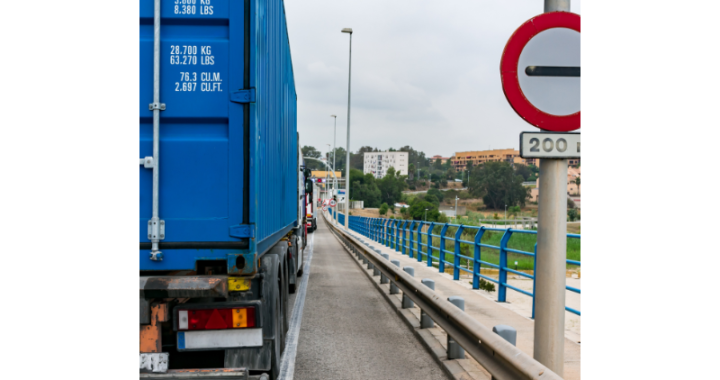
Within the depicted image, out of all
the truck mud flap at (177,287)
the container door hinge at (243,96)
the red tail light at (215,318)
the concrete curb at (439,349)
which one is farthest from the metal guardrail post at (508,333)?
the container door hinge at (243,96)

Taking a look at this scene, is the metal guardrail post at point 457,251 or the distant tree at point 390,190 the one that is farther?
the distant tree at point 390,190

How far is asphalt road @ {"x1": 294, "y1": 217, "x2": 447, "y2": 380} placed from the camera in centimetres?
519

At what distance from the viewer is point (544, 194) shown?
3.63 meters

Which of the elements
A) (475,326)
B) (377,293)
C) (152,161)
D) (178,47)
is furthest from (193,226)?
(377,293)

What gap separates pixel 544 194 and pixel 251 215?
217cm

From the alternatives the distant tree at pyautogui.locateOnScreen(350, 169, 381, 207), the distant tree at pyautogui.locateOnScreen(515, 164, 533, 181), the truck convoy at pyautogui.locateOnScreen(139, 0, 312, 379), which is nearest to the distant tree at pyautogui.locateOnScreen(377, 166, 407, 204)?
the distant tree at pyautogui.locateOnScreen(350, 169, 381, 207)

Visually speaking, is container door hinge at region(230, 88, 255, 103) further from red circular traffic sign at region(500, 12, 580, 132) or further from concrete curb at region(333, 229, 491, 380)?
concrete curb at region(333, 229, 491, 380)

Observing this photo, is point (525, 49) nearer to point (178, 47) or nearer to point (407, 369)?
point (178, 47)

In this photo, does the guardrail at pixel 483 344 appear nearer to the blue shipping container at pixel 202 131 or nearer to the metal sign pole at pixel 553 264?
the metal sign pole at pixel 553 264

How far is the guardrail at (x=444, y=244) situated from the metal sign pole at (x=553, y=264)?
2.76 meters

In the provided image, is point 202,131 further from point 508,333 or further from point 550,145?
point 508,333

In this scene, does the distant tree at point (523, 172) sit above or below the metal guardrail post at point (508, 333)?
above

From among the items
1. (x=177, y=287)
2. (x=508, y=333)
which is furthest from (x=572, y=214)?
(x=177, y=287)

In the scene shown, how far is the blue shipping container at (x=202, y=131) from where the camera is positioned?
4.14 meters
